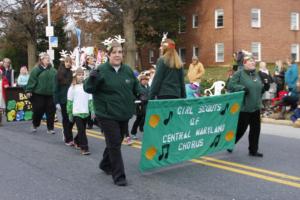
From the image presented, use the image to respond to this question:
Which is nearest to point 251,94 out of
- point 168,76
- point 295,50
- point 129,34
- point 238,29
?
point 168,76

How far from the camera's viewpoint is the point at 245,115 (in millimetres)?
8672

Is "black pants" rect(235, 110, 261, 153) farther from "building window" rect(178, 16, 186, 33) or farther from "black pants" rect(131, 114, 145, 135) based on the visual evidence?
"building window" rect(178, 16, 186, 33)

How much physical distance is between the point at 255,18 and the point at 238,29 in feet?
7.18

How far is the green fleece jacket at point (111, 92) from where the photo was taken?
6727mm

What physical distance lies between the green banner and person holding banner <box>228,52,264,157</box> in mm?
132

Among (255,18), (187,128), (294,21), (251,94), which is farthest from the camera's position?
(294,21)

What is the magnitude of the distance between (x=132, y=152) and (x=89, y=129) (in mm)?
3595

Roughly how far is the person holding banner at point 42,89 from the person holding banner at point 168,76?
433 cm

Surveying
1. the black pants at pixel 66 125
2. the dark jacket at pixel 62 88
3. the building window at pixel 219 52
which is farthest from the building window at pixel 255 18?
the black pants at pixel 66 125

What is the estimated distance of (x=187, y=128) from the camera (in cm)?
766

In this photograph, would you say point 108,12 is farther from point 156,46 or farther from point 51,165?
point 51,165

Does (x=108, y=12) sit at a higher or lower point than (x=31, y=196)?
higher

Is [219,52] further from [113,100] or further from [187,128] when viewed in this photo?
[113,100]

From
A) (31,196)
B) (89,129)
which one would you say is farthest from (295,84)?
(31,196)
